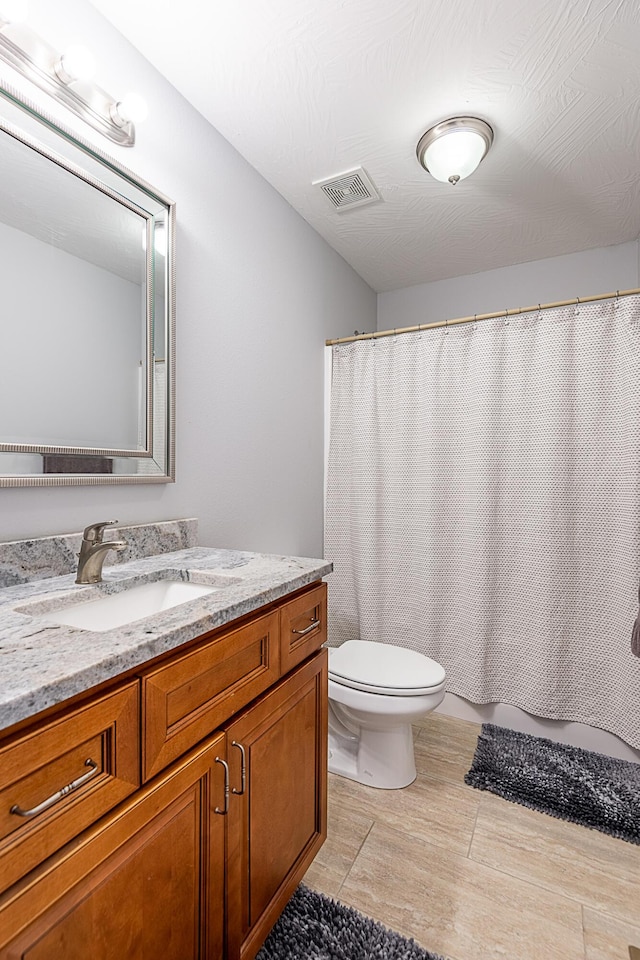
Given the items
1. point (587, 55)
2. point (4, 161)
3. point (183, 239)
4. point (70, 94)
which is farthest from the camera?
point (183, 239)

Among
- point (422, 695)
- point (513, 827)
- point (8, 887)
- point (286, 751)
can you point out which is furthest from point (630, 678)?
point (8, 887)

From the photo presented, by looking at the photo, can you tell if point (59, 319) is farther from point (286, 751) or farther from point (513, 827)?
point (513, 827)

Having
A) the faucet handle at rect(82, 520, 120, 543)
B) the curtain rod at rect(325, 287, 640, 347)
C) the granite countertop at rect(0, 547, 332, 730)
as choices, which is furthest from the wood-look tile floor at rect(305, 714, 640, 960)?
the curtain rod at rect(325, 287, 640, 347)

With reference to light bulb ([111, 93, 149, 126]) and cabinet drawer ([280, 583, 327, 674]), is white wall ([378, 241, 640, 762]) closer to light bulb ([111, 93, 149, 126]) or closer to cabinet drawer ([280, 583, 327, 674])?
cabinet drawer ([280, 583, 327, 674])

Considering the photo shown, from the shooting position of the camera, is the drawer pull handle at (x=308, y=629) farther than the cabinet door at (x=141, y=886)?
Yes

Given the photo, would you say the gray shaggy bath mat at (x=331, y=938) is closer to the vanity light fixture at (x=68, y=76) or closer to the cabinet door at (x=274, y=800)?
the cabinet door at (x=274, y=800)

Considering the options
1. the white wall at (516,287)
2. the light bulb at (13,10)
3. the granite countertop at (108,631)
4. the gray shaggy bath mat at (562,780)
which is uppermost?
the white wall at (516,287)

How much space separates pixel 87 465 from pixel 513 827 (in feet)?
5.61

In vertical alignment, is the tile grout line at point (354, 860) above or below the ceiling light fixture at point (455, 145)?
below

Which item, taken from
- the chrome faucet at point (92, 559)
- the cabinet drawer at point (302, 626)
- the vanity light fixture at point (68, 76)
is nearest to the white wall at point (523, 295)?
the cabinet drawer at point (302, 626)

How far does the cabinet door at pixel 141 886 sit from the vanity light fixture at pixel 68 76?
1495 mm

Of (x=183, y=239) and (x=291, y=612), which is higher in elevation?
(x=183, y=239)

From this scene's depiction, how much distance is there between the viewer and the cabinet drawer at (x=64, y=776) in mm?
509

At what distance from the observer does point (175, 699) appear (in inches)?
29.4
